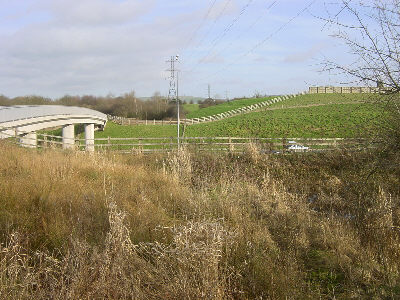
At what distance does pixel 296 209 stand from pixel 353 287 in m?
3.64

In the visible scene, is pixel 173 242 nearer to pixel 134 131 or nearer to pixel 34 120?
pixel 34 120

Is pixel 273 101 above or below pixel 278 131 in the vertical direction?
above

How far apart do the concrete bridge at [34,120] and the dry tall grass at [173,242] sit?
757 centimetres

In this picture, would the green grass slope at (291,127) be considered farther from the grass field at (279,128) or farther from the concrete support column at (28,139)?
the concrete support column at (28,139)

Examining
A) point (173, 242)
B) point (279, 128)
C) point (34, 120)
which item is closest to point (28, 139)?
point (34, 120)

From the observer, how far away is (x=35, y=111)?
76.8ft

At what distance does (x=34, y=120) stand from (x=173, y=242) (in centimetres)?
2071

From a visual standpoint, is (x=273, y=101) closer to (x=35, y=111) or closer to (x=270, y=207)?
(x=35, y=111)

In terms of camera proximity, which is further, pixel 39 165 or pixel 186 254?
pixel 39 165

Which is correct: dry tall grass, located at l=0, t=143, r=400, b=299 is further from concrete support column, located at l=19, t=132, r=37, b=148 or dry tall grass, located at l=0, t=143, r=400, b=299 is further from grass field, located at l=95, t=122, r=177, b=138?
grass field, located at l=95, t=122, r=177, b=138

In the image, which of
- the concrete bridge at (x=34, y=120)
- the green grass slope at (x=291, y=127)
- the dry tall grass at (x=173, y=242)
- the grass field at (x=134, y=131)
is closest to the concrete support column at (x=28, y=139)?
the concrete bridge at (x=34, y=120)

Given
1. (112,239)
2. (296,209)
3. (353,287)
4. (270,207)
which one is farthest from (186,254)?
(296,209)

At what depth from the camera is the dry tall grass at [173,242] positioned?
157 inches

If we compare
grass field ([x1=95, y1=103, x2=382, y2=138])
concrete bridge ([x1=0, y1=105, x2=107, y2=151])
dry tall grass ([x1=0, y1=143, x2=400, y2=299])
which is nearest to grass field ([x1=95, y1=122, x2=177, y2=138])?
grass field ([x1=95, y1=103, x2=382, y2=138])
